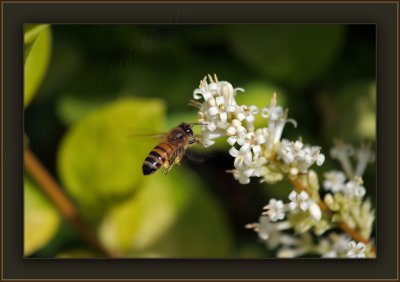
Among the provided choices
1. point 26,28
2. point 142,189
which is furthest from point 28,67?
point 142,189

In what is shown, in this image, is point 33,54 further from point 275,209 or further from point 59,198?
point 275,209

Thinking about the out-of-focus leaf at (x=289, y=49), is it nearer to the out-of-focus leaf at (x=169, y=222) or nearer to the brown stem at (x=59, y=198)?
the out-of-focus leaf at (x=169, y=222)

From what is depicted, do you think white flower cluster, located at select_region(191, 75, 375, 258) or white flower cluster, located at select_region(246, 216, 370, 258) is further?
white flower cluster, located at select_region(246, 216, 370, 258)

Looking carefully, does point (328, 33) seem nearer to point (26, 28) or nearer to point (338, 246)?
point (338, 246)

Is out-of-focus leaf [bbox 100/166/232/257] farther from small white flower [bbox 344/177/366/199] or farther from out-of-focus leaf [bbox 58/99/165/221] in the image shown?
small white flower [bbox 344/177/366/199]

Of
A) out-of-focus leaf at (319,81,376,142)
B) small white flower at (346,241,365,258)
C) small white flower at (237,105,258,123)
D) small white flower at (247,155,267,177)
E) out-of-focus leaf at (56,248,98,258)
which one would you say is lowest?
out-of-focus leaf at (56,248,98,258)

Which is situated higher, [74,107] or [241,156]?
[74,107]

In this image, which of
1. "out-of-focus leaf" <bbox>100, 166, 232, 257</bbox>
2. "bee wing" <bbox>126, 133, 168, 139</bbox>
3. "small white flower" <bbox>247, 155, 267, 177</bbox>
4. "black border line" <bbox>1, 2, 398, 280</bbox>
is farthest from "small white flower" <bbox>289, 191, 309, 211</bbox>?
"out-of-focus leaf" <bbox>100, 166, 232, 257</bbox>

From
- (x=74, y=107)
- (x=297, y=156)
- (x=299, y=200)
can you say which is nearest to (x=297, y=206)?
(x=299, y=200)
